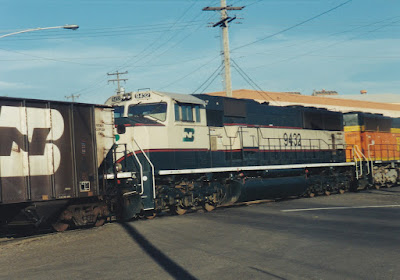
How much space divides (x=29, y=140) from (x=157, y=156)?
4421 mm

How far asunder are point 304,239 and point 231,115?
303 inches

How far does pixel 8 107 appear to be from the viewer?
10.4 m

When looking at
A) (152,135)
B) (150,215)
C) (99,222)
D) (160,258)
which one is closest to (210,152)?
(152,135)

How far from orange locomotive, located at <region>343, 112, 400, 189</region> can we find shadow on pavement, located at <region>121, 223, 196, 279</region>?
15.5 m

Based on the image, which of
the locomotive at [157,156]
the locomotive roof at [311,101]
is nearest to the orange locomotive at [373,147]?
the locomotive at [157,156]

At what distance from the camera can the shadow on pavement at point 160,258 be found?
23.9 ft

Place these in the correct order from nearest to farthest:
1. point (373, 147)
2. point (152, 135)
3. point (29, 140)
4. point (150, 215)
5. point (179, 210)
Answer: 1. point (29, 140)
2. point (152, 135)
3. point (150, 215)
4. point (179, 210)
5. point (373, 147)

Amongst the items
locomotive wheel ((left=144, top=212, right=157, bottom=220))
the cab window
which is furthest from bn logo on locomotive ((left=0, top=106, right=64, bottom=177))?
the cab window

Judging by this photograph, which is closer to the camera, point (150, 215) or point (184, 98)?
point (150, 215)

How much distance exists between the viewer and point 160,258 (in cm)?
843

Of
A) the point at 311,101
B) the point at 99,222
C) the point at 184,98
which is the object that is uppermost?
the point at 311,101

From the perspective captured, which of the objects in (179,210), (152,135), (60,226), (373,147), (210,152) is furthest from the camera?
(373,147)

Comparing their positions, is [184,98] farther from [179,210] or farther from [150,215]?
[150,215]

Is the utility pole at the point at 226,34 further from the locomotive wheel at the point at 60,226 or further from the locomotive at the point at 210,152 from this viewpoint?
the locomotive wheel at the point at 60,226
